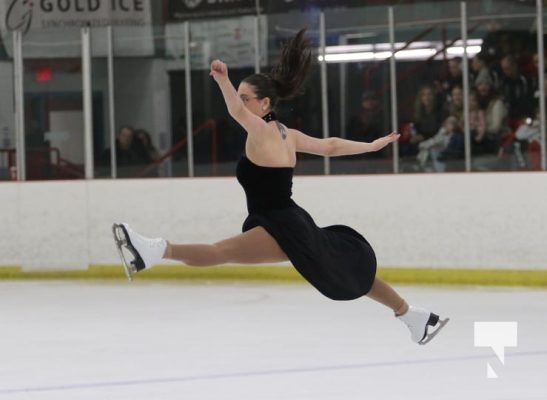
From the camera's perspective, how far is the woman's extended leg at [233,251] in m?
5.70

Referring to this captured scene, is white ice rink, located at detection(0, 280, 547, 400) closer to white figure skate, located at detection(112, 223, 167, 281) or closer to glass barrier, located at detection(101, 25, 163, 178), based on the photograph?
white figure skate, located at detection(112, 223, 167, 281)

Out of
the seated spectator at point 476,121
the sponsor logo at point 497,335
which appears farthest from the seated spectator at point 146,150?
the sponsor logo at point 497,335

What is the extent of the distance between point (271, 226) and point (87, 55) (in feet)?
22.8

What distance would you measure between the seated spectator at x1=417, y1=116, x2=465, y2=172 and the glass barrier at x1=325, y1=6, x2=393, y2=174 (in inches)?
12.4

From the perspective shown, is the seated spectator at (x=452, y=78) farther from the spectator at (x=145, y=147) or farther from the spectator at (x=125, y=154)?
the spectator at (x=125, y=154)

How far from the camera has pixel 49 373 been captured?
21.3 ft

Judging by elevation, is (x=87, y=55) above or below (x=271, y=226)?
above

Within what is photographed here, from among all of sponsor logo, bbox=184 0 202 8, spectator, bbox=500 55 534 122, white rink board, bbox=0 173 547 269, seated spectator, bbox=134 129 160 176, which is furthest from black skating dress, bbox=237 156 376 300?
sponsor logo, bbox=184 0 202 8

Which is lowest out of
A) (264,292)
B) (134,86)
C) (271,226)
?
(264,292)

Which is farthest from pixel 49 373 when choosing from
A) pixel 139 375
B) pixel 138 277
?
pixel 138 277

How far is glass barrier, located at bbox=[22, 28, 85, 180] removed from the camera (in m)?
12.4

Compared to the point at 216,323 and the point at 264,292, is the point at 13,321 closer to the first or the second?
the point at 216,323

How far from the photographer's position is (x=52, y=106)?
40.9ft

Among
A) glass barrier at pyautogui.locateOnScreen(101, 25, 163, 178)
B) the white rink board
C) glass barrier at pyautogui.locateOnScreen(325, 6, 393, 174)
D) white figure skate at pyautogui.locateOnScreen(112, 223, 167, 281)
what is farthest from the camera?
glass barrier at pyautogui.locateOnScreen(101, 25, 163, 178)
